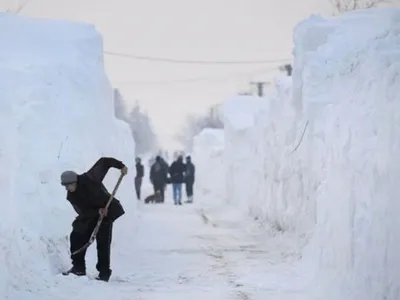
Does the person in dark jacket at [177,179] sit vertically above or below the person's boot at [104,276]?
below

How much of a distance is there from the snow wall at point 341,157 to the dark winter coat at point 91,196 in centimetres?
258

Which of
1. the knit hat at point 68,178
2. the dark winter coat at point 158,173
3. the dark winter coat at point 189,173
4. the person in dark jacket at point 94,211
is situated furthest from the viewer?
the dark winter coat at point 189,173

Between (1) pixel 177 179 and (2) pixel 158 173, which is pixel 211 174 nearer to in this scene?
(1) pixel 177 179

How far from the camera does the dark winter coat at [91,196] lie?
10047 mm

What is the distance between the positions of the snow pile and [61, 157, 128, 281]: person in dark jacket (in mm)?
21656

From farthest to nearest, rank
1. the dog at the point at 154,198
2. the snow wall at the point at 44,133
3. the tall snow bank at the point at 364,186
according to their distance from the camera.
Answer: the dog at the point at 154,198 < the snow wall at the point at 44,133 < the tall snow bank at the point at 364,186

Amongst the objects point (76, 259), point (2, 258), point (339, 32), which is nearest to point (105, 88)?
point (339, 32)

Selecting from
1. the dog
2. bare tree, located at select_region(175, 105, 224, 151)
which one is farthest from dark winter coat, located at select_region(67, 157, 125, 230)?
bare tree, located at select_region(175, 105, 224, 151)

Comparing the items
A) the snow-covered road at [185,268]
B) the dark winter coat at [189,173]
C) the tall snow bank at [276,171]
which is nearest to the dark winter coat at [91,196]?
the snow-covered road at [185,268]

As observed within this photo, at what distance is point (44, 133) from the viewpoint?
12102 mm

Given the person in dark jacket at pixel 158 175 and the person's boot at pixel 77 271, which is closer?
the person's boot at pixel 77 271

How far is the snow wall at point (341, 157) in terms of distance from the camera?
710cm

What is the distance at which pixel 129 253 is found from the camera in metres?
14.1

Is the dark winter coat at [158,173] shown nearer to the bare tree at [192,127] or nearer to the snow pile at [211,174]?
the snow pile at [211,174]
